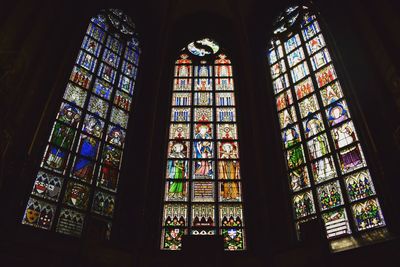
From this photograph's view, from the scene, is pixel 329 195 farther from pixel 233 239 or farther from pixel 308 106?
pixel 308 106

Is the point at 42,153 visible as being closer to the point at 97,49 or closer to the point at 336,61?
the point at 97,49

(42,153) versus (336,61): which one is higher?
(336,61)

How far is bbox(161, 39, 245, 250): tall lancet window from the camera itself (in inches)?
330

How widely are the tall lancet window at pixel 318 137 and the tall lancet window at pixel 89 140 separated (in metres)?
3.91

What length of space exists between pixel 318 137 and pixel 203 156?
8.75 feet

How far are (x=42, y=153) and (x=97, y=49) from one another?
383cm

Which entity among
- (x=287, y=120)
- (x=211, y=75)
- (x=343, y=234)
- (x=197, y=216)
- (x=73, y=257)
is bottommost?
(x=73, y=257)

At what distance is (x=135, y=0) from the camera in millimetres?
12227

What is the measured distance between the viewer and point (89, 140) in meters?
8.87

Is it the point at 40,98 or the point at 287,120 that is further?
the point at 287,120

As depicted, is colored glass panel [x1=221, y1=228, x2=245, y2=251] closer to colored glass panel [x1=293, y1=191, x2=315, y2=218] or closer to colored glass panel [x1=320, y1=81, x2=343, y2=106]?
colored glass panel [x1=293, y1=191, x2=315, y2=218]

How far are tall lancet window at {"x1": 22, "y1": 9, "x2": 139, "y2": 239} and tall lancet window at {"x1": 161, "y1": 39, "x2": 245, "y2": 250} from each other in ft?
4.14

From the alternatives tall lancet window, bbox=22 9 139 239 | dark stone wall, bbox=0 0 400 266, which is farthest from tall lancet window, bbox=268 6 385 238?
tall lancet window, bbox=22 9 139 239

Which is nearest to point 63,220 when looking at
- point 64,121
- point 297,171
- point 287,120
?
point 64,121
